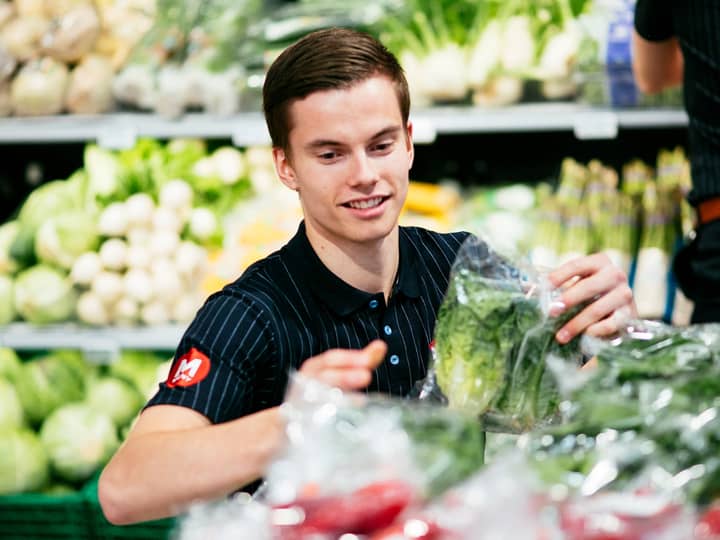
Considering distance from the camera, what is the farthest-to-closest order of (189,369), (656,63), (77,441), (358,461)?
(77,441) < (656,63) < (189,369) < (358,461)

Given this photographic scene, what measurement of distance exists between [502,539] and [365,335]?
940 millimetres

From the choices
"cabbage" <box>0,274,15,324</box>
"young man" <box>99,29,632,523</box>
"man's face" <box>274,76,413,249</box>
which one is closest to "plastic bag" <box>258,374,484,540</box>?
"young man" <box>99,29,632,523</box>

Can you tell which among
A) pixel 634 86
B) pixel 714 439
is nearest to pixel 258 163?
pixel 634 86

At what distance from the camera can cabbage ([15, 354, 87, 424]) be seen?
3.09 meters

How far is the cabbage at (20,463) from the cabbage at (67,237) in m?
0.60

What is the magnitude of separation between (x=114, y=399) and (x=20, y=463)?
358 millimetres

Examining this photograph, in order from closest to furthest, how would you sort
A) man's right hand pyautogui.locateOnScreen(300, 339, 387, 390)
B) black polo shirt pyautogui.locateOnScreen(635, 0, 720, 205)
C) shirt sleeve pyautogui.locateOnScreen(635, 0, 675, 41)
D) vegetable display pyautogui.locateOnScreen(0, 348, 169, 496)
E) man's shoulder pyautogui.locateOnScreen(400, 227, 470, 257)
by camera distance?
1. man's right hand pyautogui.locateOnScreen(300, 339, 387, 390)
2. man's shoulder pyautogui.locateOnScreen(400, 227, 470, 257)
3. black polo shirt pyautogui.locateOnScreen(635, 0, 720, 205)
4. shirt sleeve pyautogui.locateOnScreen(635, 0, 675, 41)
5. vegetable display pyautogui.locateOnScreen(0, 348, 169, 496)

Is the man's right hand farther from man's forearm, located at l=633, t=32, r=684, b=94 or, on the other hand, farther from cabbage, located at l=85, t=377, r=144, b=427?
cabbage, located at l=85, t=377, r=144, b=427

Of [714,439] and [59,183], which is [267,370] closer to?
[714,439]

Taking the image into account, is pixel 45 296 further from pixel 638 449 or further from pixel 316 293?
pixel 638 449

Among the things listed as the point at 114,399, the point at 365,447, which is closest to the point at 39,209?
the point at 114,399

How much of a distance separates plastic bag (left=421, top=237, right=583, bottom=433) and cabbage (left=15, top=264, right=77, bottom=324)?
2.05m

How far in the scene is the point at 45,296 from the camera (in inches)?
127

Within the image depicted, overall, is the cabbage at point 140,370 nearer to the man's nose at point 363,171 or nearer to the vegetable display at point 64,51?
the vegetable display at point 64,51
